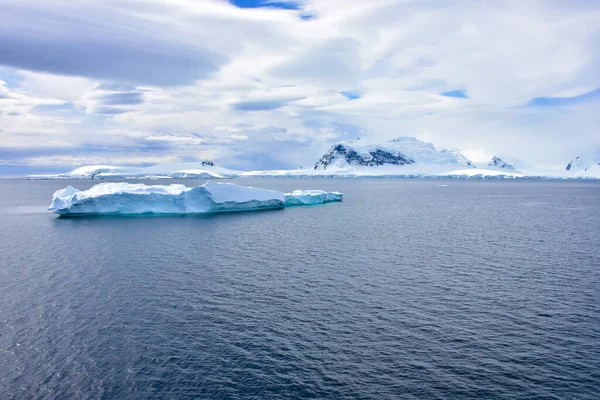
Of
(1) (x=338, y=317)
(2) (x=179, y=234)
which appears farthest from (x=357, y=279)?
(2) (x=179, y=234)

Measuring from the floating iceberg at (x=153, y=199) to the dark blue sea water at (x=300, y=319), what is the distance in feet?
67.8

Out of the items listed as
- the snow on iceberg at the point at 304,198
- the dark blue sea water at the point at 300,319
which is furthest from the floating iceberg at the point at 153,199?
the dark blue sea water at the point at 300,319

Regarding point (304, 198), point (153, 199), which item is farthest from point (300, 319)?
point (304, 198)

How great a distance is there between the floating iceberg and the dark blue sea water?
20.7 meters

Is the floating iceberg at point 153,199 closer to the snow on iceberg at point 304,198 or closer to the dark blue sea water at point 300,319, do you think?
the snow on iceberg at point 304,198

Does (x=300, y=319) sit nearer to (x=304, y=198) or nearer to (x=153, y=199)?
(x=153, y=199)

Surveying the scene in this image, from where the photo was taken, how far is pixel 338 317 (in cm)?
2192

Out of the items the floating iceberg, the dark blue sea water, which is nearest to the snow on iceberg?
the floating iceberg

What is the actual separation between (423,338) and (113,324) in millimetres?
16200

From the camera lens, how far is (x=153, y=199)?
6506cm

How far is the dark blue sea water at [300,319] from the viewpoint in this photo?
15852 mm

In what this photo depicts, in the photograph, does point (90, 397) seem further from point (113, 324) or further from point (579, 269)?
point (579, 269)

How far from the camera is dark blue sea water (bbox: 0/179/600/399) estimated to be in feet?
52.0

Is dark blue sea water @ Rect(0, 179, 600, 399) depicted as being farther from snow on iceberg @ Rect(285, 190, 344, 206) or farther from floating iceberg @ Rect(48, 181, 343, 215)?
snow on iceberg @ Rect(285, 190, 344, 206)
